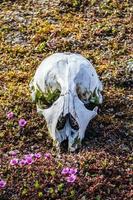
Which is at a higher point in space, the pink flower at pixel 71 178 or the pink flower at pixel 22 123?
the pink flower at pixel 71 178

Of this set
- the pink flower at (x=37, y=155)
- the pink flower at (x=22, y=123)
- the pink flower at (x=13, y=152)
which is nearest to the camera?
the pink flower at (x=37, y=155)

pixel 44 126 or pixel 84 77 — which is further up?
pixel 84 77

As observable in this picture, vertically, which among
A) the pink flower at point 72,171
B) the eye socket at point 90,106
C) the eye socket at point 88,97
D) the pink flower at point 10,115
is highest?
the eye socket at point 88,97

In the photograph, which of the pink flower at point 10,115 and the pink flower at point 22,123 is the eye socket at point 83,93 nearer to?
the pink flower at point 22,123

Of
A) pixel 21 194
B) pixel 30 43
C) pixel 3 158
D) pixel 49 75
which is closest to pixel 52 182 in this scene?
pixel 21 194

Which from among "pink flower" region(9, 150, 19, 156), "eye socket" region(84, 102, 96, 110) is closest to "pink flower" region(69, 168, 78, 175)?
"pink flower" region(9, 150, 19, 156)

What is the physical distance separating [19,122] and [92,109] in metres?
0.93

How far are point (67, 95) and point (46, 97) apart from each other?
48 centimetres

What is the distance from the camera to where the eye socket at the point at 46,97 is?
7.86 m

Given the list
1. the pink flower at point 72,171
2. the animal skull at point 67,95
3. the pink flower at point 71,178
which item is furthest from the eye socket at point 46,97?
the pink flower at point 71,178

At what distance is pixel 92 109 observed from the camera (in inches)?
316

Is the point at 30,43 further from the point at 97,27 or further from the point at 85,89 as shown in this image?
the point at 85,89

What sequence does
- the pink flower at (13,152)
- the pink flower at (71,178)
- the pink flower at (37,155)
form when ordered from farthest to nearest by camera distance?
the pink flower at (13,152) < the pink flower at (37,155) < the pink flower at (71,178)

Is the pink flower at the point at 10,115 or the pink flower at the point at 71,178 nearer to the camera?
the pink flower at the point at 71,178
